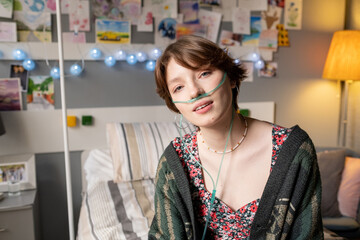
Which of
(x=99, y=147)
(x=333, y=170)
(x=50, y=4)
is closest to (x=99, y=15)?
(x=50, y=4)

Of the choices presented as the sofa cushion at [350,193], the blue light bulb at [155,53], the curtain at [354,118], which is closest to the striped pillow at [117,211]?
the blue light bulb at [155,53]

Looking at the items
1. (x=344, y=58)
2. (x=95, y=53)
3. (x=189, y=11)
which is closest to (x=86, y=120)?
(x=95, y=53)

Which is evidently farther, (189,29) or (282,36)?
(282,36)

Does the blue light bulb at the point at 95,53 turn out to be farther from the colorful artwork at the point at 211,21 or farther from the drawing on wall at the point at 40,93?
the colorful artwork at the point at 211,21

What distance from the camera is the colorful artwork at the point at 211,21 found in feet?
7.95

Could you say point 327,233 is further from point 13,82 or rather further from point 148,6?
point 13,82

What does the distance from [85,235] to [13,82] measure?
1093mm

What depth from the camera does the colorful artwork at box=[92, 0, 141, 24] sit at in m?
2.21

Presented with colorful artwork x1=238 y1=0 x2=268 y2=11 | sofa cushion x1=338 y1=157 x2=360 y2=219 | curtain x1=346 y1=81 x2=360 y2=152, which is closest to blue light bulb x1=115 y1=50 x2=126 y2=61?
colorful artwork x1=238 y1=0 x2=268 y2=11

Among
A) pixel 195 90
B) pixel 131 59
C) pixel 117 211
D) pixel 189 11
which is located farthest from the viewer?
pixel 189 11

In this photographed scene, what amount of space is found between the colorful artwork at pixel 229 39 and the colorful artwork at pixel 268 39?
172mm

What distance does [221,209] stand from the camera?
1087mm

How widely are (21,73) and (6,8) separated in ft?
1.24

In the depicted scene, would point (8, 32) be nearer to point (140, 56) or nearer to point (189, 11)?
point (140, 56)
